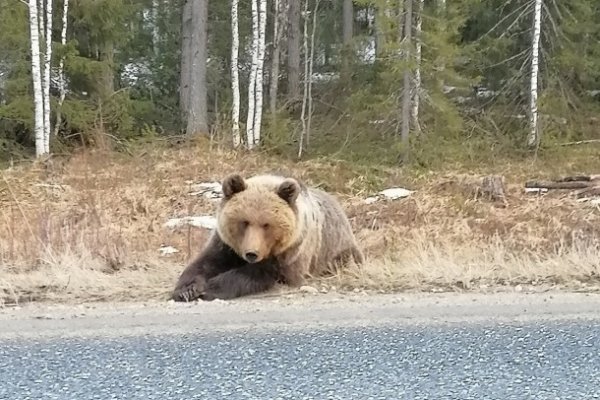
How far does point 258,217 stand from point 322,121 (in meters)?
17.4

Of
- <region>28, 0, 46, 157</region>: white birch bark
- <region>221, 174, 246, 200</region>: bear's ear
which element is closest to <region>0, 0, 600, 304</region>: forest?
<region>28, 0, 46, 157</region>: white birch bark

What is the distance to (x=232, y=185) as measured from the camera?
6387 millimetres

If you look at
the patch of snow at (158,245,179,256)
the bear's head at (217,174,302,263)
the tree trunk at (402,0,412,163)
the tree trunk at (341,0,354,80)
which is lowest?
the patch of snow at (158,245,179,256)

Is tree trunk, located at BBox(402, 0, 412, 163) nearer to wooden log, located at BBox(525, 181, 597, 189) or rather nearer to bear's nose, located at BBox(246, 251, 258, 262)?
wooden log, located at BBox(525, 181, 597, 189)

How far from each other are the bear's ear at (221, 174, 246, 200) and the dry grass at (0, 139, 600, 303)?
80 cm

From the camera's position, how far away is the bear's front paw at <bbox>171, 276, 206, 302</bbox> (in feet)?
19.0

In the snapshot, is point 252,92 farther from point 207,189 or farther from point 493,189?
point 493,189

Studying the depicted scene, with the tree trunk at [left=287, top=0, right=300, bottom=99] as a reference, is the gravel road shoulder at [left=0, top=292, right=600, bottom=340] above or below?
below

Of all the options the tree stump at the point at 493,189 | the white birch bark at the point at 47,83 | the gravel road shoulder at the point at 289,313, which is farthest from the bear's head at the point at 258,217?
the white birch bark at the point at 47,83

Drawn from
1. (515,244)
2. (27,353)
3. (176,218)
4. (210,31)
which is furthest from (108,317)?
(210,31)

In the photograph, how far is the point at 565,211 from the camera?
1329cm

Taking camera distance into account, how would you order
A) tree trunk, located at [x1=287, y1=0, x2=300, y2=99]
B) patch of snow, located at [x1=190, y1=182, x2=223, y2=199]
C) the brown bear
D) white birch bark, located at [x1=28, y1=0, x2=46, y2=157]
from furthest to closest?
tree trunk, located at [x1=287, y1=0, x2=300, y2=99]
white birch bark, located at [x1=28, y1=0, x2=46, y2=157]
patch of snow, located at [x1=190, y1=182, x2=223, y2=199]
the brown bear

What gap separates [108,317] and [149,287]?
51.5 inches

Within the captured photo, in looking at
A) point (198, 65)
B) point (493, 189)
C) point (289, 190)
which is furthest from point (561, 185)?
point (289, 190)
